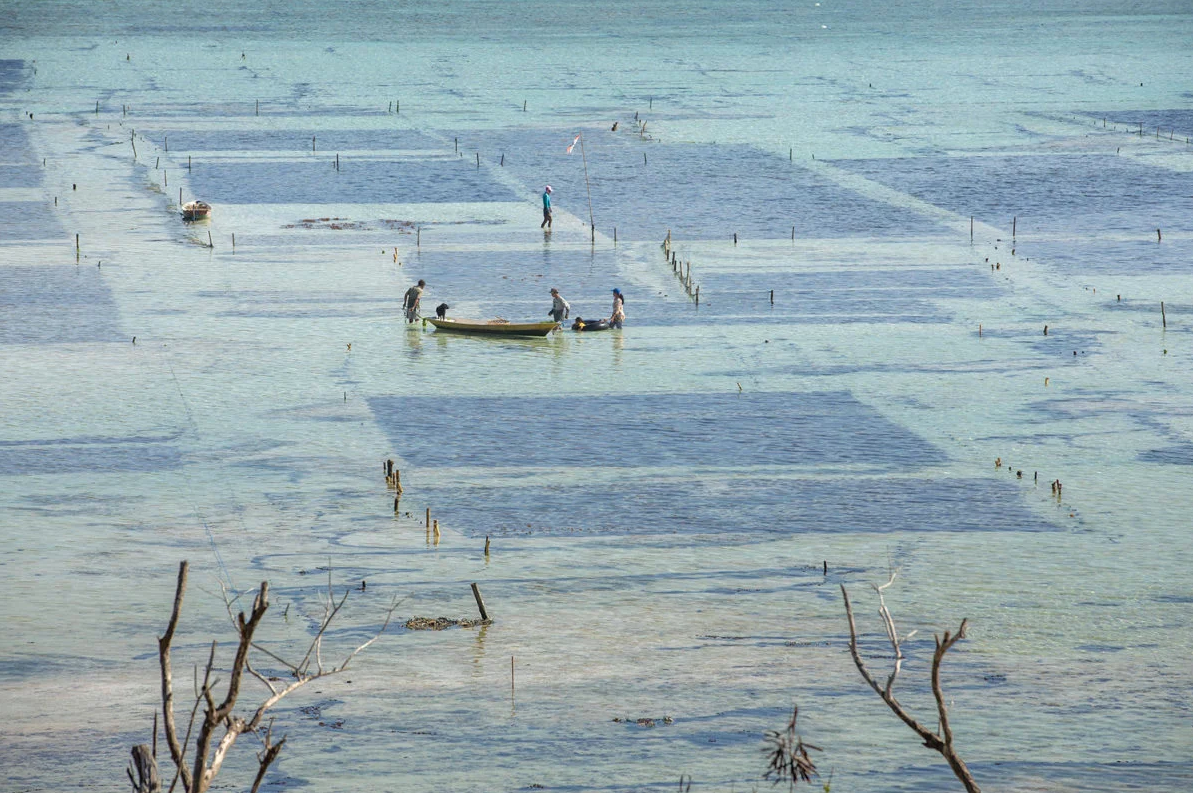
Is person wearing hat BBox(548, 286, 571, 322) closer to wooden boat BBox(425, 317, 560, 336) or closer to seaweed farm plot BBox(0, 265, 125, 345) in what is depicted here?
wooden boat BBox(425, 317, 560, 336)

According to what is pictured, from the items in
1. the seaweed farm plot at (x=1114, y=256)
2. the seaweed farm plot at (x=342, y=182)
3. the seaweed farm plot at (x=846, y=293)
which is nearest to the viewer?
the seaweed farm plot at (x=846, y=293)

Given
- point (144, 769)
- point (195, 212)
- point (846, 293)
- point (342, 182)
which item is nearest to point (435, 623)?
point (144, 769)

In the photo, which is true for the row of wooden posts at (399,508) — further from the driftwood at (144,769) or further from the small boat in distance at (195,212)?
the small boat in distance at (195,212)

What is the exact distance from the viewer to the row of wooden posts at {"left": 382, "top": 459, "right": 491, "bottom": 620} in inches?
915

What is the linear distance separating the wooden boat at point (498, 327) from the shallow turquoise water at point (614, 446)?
35 centimetres

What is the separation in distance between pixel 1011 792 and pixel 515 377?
20.2 m

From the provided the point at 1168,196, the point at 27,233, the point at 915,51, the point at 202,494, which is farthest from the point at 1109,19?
the point at 202,494

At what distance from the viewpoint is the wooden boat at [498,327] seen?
1583 inches

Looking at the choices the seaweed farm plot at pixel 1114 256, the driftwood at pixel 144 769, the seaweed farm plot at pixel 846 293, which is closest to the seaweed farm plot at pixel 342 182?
the seaweed farm plot at pixel 846 293

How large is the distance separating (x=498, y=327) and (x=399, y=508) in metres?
12.8

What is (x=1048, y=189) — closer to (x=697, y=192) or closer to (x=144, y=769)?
(x=697, y=192)

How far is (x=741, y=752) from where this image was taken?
19.4 m

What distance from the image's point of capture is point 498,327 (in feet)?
133

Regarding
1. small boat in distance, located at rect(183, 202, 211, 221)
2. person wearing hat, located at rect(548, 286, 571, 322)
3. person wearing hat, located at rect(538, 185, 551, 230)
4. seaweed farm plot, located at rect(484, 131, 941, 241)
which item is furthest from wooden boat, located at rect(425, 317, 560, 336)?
small boat in distance, located at rect(183, 202, 211, 221)
